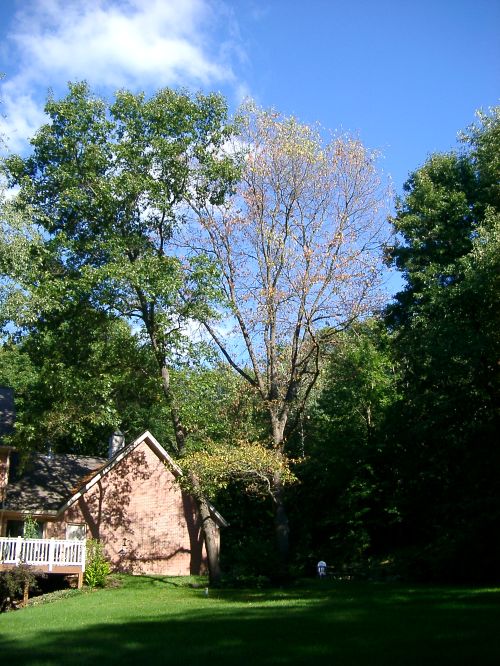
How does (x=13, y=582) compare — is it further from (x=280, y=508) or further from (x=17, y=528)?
(x=280, y=508)

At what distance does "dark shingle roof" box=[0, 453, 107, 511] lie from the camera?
86.3 feet

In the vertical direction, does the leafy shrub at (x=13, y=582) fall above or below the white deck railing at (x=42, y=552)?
below

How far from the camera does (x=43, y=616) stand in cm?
1584

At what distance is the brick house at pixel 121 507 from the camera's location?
26188mm

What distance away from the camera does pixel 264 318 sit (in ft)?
88.4

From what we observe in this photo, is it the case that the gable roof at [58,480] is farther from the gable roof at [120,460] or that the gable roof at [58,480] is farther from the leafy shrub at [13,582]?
the leafy shrub at [13,582]

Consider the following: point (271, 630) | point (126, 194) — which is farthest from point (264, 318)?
point (271, 630)

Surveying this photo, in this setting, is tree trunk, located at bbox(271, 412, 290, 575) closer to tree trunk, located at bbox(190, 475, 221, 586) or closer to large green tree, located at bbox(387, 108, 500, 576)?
tree trunk, located at bbox(190, 475, 221, 586)

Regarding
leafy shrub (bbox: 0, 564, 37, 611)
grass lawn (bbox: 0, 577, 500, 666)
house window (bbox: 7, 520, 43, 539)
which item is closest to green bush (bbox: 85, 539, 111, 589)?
house window (bbox: 7, 520, 43, 539)

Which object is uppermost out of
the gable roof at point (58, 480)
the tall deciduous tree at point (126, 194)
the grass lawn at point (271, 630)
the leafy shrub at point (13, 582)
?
the tall deciduous tree at point (126, 194)

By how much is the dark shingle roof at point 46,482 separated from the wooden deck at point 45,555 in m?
3.67

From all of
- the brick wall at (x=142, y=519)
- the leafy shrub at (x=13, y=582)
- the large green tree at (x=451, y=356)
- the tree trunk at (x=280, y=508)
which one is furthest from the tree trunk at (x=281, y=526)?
the leafy shrub at (x=13, y=582)

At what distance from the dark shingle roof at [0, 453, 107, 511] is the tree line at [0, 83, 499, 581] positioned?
3.21 m

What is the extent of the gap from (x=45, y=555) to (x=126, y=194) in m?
12.9
